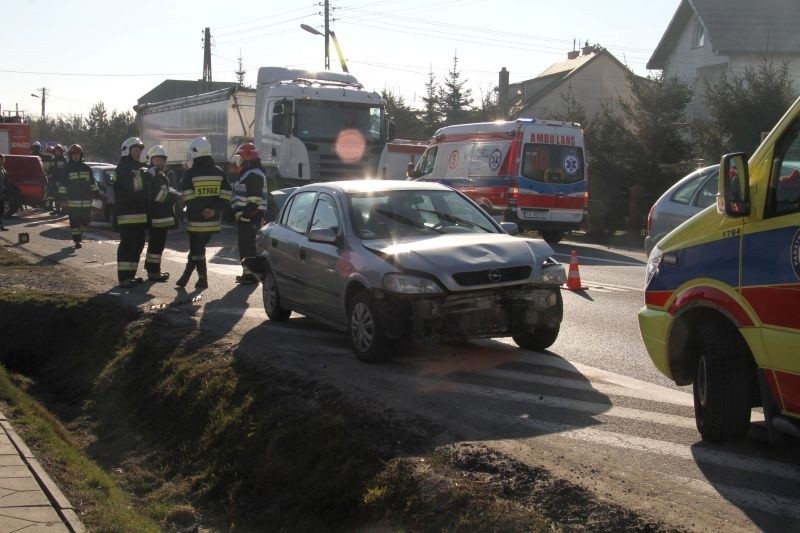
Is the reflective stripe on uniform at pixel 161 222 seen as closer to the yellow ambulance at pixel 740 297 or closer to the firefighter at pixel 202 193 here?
the firefighter at pixel 202 193

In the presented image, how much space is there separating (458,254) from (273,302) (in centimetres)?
319

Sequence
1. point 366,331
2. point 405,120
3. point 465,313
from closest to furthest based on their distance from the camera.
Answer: point 465,313, point 366,331, point 405,120

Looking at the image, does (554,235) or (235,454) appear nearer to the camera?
(235,454)

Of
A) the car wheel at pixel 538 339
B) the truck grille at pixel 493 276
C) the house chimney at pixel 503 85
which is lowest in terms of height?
the car wheel at pixel 538 339

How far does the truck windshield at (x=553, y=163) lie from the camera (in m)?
21.7

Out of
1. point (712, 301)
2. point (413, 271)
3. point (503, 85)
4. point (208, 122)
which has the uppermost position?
point (503, 85)

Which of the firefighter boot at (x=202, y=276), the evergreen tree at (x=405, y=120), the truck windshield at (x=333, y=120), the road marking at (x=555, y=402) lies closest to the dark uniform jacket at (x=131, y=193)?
the firefighter boot at (x=202, y=276)

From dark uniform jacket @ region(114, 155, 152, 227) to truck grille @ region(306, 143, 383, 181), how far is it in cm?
985

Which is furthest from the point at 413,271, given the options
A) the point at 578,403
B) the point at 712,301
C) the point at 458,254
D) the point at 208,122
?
the point at 208,122

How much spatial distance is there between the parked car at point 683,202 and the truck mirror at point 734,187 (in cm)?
697

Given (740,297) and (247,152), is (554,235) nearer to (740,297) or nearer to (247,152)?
(247,152)

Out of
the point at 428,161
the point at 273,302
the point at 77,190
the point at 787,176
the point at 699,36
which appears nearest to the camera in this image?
the point at 787,176

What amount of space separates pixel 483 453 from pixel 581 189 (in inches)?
691

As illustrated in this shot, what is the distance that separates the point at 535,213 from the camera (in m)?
21.9
